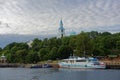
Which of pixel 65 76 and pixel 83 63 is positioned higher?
pixel 83 63

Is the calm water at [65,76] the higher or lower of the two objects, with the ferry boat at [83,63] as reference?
lower

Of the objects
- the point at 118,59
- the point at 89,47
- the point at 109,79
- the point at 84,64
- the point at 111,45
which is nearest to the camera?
the point at 109,79

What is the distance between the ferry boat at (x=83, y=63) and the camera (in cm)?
15038

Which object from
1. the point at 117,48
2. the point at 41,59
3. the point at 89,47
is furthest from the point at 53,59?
the point at 117,48

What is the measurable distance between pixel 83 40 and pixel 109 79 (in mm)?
97057

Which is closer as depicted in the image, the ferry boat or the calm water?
the calm water

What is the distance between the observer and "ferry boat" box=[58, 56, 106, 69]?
15038 centimetres

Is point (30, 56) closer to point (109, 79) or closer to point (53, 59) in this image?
point (53, 59)

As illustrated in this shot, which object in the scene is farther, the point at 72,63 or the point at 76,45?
the point at 76,45

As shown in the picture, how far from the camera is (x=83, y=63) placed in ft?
514

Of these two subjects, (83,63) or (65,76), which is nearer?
(65,76)

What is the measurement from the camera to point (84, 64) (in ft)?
511

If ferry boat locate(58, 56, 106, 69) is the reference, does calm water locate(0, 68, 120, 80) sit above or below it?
below

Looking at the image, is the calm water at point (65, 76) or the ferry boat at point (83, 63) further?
the ferry boat at point (83, 63)
